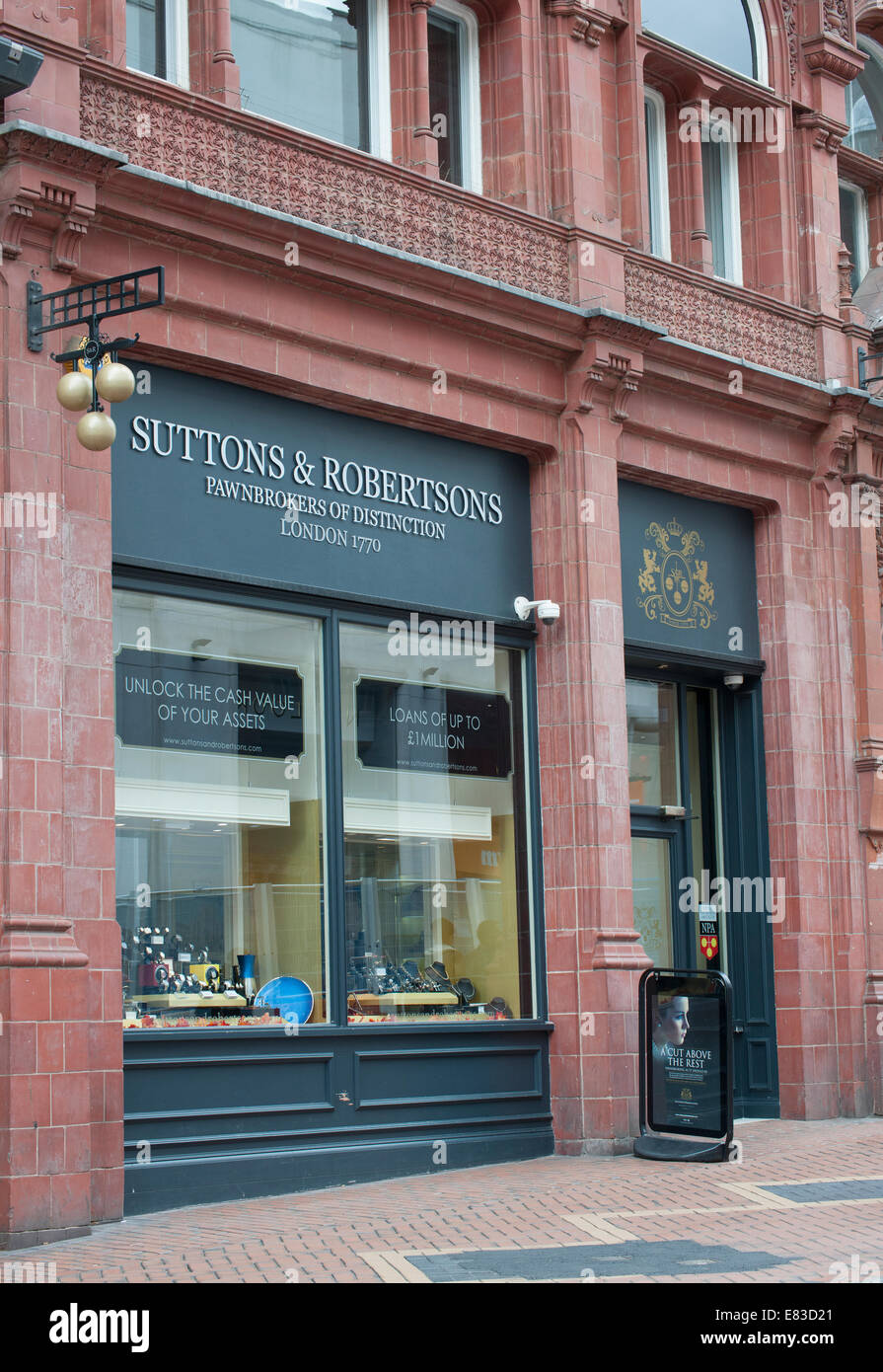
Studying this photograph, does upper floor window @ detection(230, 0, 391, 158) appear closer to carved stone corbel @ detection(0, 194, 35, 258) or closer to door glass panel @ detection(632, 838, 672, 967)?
carved stone corbel @ detection(0, 194, 35, 258)

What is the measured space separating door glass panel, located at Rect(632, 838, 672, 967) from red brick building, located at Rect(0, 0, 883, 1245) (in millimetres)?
62

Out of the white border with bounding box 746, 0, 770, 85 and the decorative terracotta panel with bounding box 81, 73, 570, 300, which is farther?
the white border with bounding box 746, 0, 770, 85

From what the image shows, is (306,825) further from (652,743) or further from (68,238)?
(652,743)

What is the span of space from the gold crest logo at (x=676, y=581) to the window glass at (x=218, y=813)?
3904 mm

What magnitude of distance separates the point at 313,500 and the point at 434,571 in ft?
4.29

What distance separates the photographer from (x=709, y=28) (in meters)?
17.1

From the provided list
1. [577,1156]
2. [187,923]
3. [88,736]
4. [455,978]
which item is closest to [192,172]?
[88,736]

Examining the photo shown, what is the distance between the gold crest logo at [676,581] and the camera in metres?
15.7

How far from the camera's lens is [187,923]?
39.0 feet

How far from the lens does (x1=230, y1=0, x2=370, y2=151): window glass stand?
42.9 feet

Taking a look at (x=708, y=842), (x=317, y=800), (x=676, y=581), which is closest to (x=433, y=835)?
(x=317, y=800)

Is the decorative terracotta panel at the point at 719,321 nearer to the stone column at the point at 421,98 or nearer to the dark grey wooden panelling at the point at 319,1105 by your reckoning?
the stone column at the point at 421,98

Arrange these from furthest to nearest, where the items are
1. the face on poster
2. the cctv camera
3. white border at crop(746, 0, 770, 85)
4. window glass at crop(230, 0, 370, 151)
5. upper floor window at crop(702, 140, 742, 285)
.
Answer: white border at crop(746, 0, 770, 85), upper floor window at crop(702, 140, 742, 285), the cctv camera, window glass at crop(230, 0, 370, 151), the face on poster

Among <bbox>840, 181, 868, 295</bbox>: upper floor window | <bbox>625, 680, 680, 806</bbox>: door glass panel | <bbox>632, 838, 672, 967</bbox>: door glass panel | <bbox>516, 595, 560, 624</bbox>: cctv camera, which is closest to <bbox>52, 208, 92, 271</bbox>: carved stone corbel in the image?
<bbox>516, 595, 560, 624</bbox>: cctv camera
